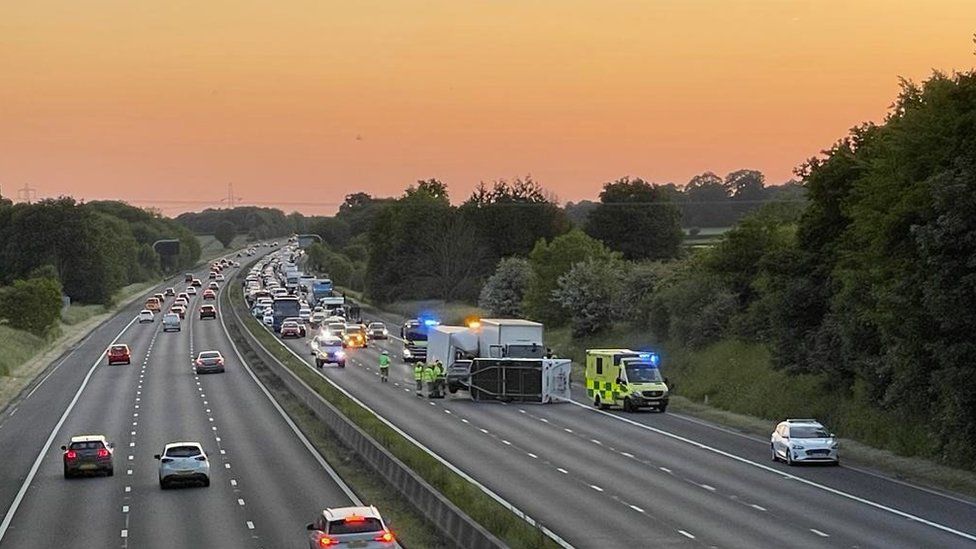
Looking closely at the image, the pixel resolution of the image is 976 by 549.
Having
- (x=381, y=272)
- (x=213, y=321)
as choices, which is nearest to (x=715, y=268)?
(x=213, y=321)

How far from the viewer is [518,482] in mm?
38094

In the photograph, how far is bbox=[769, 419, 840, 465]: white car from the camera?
137 feet

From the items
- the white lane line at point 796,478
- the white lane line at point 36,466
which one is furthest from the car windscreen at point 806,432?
the white lane line at point 36,466

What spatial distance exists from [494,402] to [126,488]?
2714 centimetres

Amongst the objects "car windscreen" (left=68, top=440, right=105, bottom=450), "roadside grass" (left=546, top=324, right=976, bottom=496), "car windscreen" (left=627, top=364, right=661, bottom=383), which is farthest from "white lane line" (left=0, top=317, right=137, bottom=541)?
"roadside grass" (left=546, top=324, right=976, bottom=496)

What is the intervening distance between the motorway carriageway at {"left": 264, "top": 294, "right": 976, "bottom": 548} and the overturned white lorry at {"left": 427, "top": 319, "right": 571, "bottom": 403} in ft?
11.0

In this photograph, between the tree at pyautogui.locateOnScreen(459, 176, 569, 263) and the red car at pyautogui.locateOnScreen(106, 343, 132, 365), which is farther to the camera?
the tree at pyautogui.locateOnScreen(459, 176, 569, 263)

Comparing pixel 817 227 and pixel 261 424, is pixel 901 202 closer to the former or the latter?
pixel 817 227

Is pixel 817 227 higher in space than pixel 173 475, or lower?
higher

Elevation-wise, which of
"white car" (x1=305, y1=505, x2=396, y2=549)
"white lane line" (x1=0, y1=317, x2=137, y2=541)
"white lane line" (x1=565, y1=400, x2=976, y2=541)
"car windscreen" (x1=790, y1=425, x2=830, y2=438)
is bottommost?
"white lane line" (x1=0, y1=317, x2=137, y2=541)

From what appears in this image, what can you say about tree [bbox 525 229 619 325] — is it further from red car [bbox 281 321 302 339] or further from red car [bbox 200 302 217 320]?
red car [bbox 200 302 217 320]

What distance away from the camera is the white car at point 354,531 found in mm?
24234

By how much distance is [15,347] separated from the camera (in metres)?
98.2

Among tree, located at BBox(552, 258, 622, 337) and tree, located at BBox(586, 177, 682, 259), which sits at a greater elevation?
tree, located at BBox(586, 177, 682, 259)
